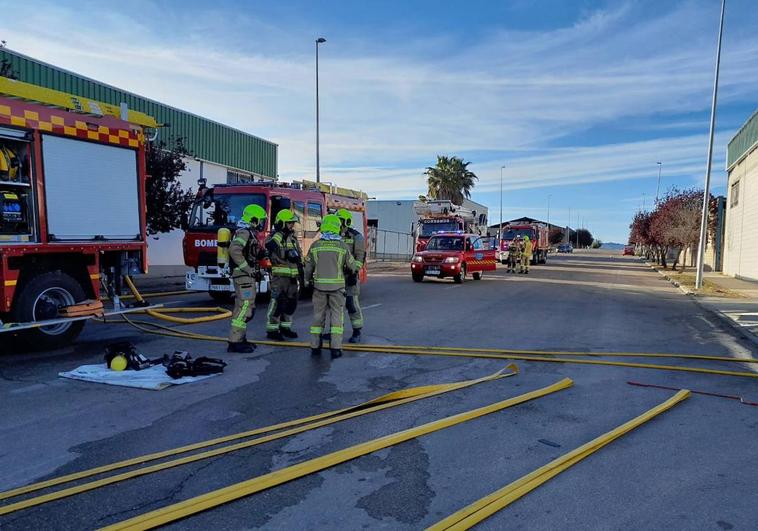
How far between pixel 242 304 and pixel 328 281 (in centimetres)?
122

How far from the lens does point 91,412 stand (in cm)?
507

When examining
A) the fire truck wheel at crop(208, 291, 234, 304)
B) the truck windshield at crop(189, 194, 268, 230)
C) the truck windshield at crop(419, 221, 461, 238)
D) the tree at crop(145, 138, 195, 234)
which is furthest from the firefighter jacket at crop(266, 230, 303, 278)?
the truck windshield at crop(419, 221, 461, 238)

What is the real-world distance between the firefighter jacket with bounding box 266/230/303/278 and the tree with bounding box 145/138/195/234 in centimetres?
880

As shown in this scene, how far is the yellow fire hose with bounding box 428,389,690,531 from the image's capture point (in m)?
3.23

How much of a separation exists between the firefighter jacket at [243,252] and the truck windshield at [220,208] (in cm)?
472

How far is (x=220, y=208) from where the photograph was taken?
12.6 metres

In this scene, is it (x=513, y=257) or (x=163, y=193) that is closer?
(x=163, y=193)

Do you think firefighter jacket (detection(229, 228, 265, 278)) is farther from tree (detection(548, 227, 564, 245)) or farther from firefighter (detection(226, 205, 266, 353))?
tree (detection(548, 227, 564, 245))

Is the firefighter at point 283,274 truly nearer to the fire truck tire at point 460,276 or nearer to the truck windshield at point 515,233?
the fire truck tire at point 460,276

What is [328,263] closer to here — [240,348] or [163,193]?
[240,348]

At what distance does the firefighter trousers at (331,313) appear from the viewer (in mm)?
7410

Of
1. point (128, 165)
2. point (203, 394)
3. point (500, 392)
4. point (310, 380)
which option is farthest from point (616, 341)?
point (128, 165)

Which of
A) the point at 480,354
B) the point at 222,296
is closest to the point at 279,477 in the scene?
the point at 480,354

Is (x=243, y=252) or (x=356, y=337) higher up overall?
(x=243, y=252)
